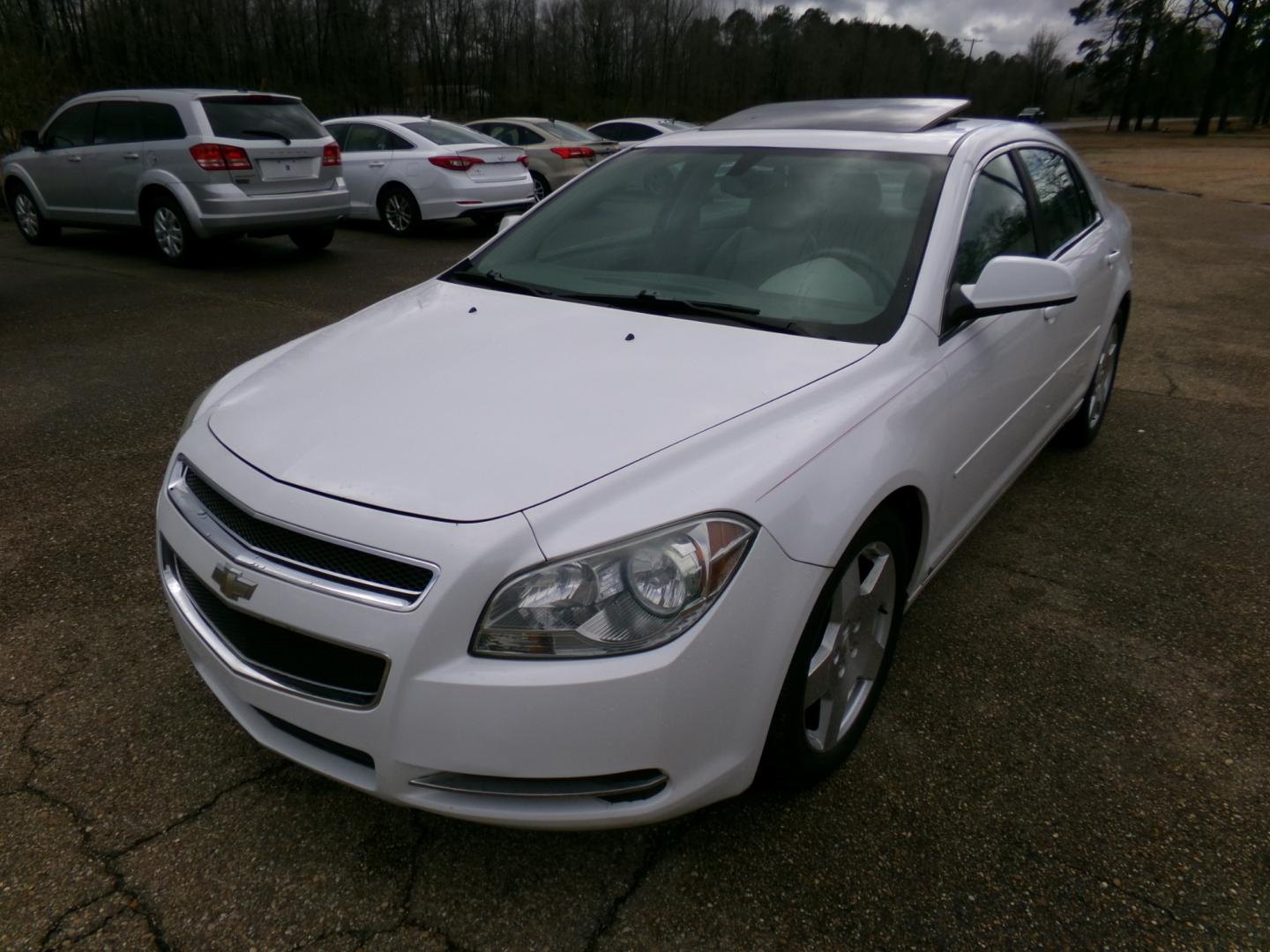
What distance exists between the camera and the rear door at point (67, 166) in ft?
30.3

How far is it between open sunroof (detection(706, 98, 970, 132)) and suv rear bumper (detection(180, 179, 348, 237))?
630 centimetres

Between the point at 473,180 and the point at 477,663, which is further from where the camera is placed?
the point at 473,180

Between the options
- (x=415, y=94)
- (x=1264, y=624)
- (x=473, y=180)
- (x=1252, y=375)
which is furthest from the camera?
(x=415, y=94)

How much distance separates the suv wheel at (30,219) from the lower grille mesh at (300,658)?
406 inches

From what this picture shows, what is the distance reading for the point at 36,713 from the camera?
2.57 m

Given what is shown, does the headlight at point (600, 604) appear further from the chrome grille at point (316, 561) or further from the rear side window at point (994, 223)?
the rear side window at point (994, 223)

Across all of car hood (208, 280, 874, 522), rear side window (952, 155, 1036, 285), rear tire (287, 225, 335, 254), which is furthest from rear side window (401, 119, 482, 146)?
car hood (208, 280, 874, 522)

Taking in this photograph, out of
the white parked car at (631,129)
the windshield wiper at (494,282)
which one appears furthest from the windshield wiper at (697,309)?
the white parked car at (631,129)

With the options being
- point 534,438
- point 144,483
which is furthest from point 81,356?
point 534,438

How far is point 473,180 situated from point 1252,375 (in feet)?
26.8

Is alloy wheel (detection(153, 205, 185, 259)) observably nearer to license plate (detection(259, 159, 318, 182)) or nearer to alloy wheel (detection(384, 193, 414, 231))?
license plate (detection(259, 159, 318, 182))

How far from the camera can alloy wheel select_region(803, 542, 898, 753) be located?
2154mm

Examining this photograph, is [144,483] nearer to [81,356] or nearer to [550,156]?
[81,356]

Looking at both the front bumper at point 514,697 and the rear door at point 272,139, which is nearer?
the front bumper at point 514,697
